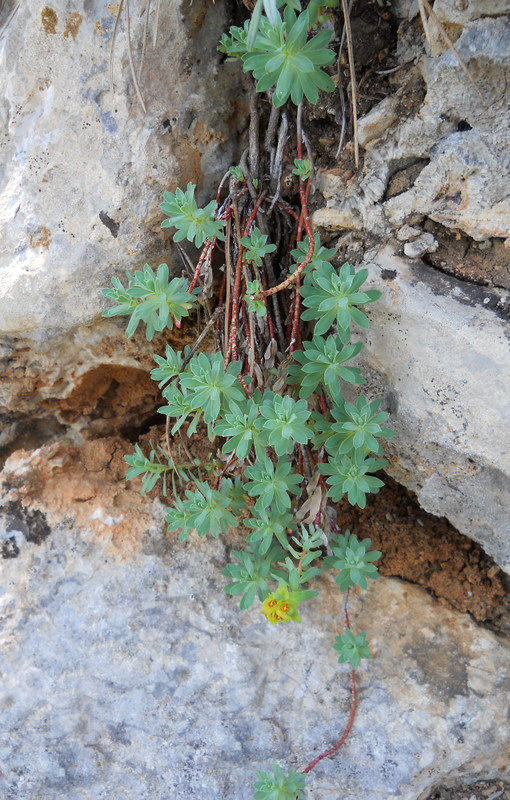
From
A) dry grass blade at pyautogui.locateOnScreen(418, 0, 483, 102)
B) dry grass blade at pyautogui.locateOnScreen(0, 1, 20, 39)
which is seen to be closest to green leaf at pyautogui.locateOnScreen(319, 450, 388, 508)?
dry grass blade at pyautogui.locateOnScreen(418, 0, 483, 102)

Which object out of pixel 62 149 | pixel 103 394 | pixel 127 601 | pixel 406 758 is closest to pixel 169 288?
pixel 62 149

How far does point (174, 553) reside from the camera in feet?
8.41

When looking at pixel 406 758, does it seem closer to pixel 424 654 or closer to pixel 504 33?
pixel 424 654

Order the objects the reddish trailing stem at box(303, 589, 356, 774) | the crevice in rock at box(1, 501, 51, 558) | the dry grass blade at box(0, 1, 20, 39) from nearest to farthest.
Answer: the reddish trailing stem at box(303, 589, 356, 774)
the dry grass blade at box(0, 1, 20, 39)
the crevice in rock at box(1, 501, 51, 558)

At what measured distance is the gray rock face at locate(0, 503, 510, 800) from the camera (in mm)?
2344

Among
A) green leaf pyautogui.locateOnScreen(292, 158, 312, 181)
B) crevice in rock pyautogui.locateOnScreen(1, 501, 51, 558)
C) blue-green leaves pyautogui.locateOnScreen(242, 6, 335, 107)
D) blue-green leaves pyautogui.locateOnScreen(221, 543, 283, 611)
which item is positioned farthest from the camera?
crevice in rock pyautogui.locateOnScreen(1, 501, 51, 558)

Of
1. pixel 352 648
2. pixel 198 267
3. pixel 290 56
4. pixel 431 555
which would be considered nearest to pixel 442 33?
pixel 290 56


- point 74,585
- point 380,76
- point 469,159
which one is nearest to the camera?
point 469,159

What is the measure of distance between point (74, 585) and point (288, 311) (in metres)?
1.46

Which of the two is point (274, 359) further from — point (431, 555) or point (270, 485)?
point (431, 555)

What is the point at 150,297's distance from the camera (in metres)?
2.13

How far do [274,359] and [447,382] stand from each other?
65cm

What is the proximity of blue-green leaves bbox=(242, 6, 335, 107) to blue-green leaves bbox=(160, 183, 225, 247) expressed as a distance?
1.44 feet

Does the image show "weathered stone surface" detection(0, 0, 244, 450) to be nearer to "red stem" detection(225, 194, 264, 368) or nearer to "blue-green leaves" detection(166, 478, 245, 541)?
"red stem" detection(225, 194, 264, 368)
